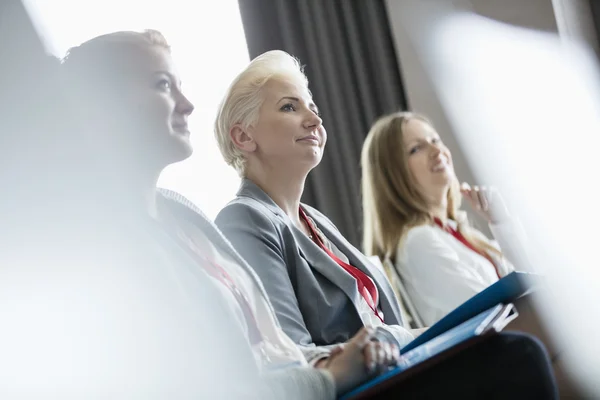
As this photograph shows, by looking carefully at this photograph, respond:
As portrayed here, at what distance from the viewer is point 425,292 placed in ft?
6.31

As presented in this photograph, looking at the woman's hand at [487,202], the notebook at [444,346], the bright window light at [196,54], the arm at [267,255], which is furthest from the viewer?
the woman's hand at [487,202]

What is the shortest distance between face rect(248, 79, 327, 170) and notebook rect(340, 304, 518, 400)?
0.49 m

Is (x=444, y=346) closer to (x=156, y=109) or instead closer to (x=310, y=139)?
(x=156, y=109)

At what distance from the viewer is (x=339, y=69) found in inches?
100

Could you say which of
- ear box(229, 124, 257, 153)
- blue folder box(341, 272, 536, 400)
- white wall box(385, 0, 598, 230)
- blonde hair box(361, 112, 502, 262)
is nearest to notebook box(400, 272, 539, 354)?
blue folder box(341, 272, 536, 400)

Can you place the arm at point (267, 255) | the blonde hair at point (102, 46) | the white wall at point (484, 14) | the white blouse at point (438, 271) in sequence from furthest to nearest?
1. the white wall at point (484, 14)
2. the white blouse at point (438, 271)
3. the arm at point (267, 255)
4. the blonde hair at point (102, 46)

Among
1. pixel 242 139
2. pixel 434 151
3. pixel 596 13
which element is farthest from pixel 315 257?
pixel 596 13

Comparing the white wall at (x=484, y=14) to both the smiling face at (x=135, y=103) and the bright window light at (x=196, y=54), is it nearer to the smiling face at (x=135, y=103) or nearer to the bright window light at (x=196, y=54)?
the bright window light at (x=196, y=54)

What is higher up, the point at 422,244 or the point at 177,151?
the point at 177,151

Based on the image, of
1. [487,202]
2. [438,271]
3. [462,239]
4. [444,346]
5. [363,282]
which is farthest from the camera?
[487,202]

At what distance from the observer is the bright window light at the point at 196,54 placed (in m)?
1.41

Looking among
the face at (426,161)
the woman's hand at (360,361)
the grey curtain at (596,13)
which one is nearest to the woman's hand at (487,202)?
the face at (426,161)

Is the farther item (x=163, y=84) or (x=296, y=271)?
(x=296, y=271)

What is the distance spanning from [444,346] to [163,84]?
20.7 inches
